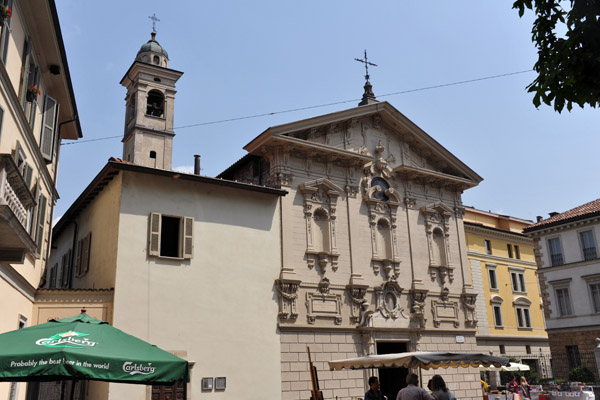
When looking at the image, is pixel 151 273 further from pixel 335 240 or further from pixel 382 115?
pixel 382 115

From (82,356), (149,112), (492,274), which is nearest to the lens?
(82,356)

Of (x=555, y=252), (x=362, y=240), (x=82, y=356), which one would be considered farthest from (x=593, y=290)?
(x=82, y=356)

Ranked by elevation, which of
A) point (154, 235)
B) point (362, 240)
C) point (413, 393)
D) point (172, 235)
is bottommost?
point (413, 393)

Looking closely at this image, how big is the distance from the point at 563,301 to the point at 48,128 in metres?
33.7

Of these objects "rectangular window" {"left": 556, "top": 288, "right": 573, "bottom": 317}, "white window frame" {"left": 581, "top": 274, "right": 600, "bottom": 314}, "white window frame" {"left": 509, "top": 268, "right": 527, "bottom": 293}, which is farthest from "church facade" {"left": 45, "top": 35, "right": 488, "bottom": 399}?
"white window frame" {"left": 509, "top": 268, "right": 527, "bottom": 293}

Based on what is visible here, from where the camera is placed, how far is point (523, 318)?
1703 inches

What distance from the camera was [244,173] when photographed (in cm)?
2556

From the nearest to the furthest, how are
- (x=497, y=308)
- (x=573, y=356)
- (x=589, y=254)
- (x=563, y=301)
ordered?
1. (x=573, y=356)
2. (x=589, y=254)
3. (x=563, y=301)
4. (x=497, y=308)

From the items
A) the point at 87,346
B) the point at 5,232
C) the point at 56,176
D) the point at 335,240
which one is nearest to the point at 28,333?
the point at 87,346

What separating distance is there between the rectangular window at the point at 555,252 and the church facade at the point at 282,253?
13.0 meters

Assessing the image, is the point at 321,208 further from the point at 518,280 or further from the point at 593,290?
the point at 518,280

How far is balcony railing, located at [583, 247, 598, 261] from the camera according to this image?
3638cm

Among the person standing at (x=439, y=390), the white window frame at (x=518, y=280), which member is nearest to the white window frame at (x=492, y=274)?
the white window frame at (x=518, y=280)

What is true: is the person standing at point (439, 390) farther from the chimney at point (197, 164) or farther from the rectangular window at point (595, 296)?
the rectangular window at point (595, 296)
